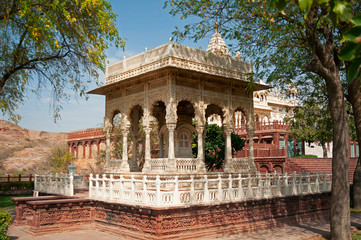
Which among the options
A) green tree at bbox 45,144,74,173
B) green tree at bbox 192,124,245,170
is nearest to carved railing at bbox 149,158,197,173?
green tree at bbox 192,124,245,170

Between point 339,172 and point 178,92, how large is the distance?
22.4ft

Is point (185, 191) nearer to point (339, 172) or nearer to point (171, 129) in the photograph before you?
point (171, 129)

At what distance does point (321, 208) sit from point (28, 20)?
14504mm

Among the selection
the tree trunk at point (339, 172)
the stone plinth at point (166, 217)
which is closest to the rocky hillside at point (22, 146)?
the stone plinth at point (166, 217)

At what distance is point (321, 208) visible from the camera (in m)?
16.2

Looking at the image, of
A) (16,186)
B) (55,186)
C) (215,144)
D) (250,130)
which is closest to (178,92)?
(250,130)

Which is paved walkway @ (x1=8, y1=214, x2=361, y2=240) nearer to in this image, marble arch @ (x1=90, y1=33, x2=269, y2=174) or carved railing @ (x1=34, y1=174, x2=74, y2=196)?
carved railing @ (x1=34, y1=174, x2=74, y2=196)

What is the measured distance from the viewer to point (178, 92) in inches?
580

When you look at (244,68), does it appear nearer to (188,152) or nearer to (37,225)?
(188,152)

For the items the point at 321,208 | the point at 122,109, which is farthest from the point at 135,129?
the point at 321,208

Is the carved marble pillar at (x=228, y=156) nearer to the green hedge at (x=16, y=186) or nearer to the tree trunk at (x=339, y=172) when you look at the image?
the tree trunk at (x=339, y=172)

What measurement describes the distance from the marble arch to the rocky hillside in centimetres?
3721

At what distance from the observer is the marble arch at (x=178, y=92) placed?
14430 millimetres

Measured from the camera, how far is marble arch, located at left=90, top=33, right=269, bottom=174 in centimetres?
1443
